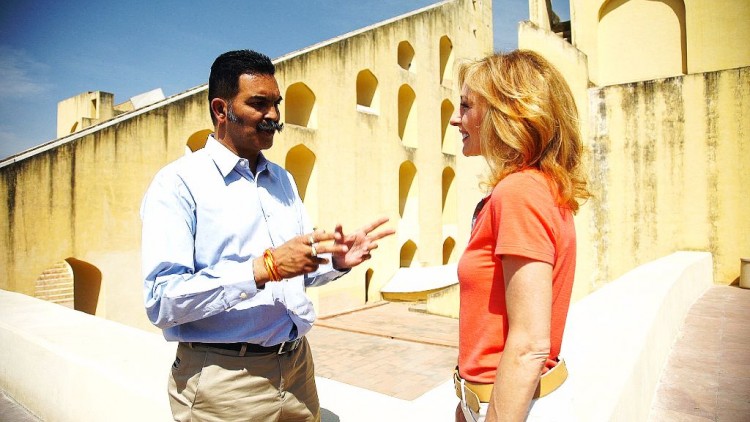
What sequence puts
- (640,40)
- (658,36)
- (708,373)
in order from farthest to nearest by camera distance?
(640,40), (658,36), (708,373)

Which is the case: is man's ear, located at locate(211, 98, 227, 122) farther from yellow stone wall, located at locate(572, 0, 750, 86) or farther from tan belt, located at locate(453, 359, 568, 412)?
yellow stone wall, located at locate(572, 0, 750, 86)

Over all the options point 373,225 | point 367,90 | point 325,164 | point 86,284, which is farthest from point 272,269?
point 367,90

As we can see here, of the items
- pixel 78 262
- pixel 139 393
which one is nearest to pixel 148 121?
pixel 78 262

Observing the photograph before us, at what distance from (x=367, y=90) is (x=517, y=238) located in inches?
540

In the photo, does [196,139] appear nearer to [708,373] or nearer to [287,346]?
[287,346]

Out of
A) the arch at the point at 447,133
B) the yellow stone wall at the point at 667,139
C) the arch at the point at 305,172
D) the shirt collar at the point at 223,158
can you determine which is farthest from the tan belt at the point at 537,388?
the arch at the point at 447,133

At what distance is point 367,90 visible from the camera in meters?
14.2

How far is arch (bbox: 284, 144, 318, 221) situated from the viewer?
1185 centimetres

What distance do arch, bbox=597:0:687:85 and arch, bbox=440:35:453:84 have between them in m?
5.17

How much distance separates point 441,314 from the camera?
11.1 m

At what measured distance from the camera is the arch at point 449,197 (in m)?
17.4

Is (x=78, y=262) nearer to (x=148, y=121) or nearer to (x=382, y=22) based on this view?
(x=148, y=121)

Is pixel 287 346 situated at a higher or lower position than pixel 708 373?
higher

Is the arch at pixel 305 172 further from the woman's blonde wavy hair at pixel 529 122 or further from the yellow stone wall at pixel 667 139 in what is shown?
the woman's blonde wavy hair at pixel 529 122
